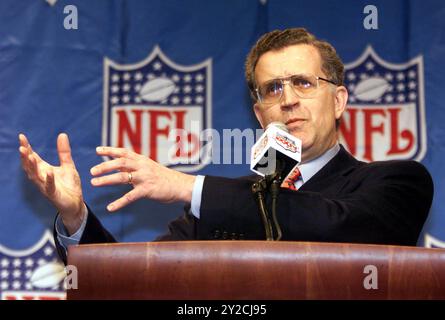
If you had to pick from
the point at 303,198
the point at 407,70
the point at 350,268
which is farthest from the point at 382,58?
the point at 350,268

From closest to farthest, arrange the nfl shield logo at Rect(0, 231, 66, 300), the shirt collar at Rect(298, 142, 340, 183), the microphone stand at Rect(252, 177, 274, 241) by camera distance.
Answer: the microphone stand at Rect(252, 177, 274, 241)
the shirt collar at Rect(298, 142, 340, 183)
the nfl shield logo at Rect(0, 231, 66, 300)

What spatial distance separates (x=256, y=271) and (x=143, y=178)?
43cm

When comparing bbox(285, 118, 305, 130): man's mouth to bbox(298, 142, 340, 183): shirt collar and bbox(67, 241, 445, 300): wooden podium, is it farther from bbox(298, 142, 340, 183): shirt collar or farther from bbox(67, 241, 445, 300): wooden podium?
bbox(67, 241, 445, 300): wooden podium

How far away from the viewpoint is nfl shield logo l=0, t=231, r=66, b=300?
2.28 m

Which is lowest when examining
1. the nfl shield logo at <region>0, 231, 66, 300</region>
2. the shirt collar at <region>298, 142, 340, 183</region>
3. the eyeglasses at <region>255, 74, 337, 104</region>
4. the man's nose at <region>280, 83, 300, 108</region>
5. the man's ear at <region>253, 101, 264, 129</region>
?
the nfl shield logo at <region>0, 231, 66, 300</region>

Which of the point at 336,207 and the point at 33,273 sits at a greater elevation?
the point at 336,207

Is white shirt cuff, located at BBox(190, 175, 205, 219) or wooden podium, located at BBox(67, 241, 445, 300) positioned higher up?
white shirt cuff, located at BBox(190, 175, 205, 219)

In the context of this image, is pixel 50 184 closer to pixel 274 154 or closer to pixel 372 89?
pixel 274 154

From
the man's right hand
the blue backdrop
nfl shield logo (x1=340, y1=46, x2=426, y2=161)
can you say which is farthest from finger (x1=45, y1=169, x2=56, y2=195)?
nfl shield logo (x1=340, y1=46, x2=426, y2=161)

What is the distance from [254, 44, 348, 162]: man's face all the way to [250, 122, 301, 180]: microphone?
0.66 meters

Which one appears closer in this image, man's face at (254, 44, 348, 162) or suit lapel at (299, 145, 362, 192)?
suit lapel at (299, 145, 362, 192)

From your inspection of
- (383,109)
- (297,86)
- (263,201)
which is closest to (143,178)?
(263,201)

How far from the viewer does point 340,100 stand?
218 centimetres

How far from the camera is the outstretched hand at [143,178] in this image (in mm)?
1396
